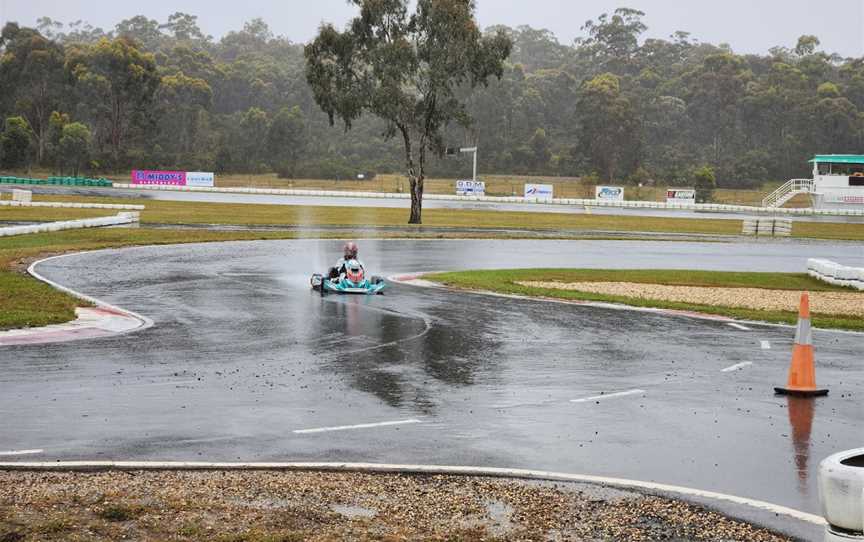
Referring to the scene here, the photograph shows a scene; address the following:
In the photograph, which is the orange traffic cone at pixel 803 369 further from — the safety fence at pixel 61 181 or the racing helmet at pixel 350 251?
the safety fence at pixel 61 181

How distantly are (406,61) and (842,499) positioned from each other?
163ft

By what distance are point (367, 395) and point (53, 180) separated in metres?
88.0

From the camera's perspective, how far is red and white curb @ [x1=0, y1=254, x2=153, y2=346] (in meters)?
14.9

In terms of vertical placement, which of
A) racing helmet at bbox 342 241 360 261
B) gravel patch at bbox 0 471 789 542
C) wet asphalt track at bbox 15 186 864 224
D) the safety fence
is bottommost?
wet asphalt track at bbox 15 186 864 224

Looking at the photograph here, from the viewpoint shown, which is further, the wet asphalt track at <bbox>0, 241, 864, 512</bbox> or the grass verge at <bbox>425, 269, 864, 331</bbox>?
the grass verge at <bbox>425, 269, 864, 331</bbox>

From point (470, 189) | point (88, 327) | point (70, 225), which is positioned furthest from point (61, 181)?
point (88, 327)

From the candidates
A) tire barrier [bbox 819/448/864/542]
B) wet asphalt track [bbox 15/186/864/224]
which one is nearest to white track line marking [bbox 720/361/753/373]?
tire barrier [bbox 819/448/864/542]

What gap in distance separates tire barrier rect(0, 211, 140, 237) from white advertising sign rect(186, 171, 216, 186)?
56029 millimetres

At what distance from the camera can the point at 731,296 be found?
23.8 m

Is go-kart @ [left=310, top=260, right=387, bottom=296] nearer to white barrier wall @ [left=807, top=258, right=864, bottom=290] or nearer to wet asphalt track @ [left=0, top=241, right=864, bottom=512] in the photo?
wet asphalt track @ [left=0, top=241, right=864, bottom=512]

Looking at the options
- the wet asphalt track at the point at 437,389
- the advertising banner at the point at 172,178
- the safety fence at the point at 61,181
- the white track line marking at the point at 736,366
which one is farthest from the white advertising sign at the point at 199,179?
the white track line marking at the point at 736,366

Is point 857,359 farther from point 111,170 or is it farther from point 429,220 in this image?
point 111,170

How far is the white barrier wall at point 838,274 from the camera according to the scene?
26891 millimetres

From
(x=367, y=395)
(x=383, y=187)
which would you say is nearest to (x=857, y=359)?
(x=367, y=395)
